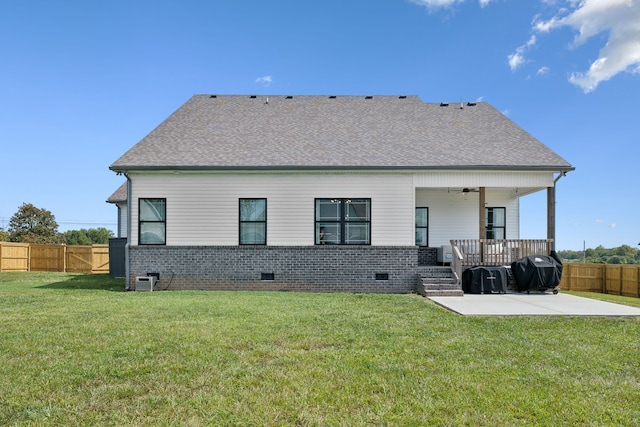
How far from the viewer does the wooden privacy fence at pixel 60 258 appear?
74.1 ft

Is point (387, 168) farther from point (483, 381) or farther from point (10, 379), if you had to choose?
point (10, 379)

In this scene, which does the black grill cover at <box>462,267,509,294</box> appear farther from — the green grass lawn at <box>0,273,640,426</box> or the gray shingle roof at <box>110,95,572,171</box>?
the green grass lawn at <box>0,273,640,426</box>

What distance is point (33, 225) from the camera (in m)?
41.8

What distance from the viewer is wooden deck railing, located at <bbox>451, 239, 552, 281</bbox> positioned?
42.5 feet

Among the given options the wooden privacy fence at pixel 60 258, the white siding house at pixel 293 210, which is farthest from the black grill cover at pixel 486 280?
the wooden privacy fence at pixel 60 258

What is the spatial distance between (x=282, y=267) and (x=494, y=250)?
7.21 m

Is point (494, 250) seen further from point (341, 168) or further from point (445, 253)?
point (341, 168)

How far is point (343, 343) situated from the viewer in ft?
19.1

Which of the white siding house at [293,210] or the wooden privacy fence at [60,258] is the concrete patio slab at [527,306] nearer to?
the white siding house at [293,210]

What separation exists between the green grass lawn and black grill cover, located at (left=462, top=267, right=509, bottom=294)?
4.25 m

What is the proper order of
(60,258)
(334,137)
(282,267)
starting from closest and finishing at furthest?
(282,267)
(334,137)
(60,258)

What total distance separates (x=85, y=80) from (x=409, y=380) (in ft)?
49.7

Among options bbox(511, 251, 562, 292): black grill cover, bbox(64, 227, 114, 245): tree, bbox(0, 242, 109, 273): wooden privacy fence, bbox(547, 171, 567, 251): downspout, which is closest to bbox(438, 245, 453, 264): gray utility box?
bbox(511, 251, 562, 292): black grill cover

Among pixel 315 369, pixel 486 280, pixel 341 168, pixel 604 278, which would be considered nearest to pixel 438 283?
pixel 486 280
